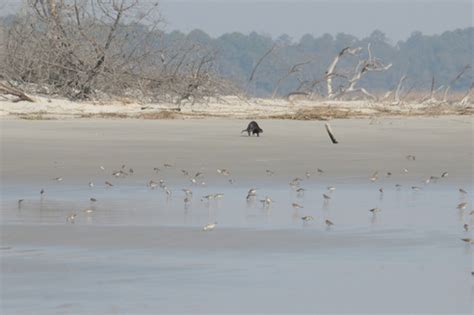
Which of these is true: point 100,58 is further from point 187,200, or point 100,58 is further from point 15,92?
point 187,200

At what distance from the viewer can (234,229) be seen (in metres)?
7.18

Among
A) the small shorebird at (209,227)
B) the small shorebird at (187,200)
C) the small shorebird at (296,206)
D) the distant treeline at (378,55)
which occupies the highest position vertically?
the small shorebird at (209,227)

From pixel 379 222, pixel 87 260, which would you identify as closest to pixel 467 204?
pixel 379 222

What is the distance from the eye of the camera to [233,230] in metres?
7.14

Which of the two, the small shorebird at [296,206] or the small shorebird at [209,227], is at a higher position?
the small shorebird at [209,227]

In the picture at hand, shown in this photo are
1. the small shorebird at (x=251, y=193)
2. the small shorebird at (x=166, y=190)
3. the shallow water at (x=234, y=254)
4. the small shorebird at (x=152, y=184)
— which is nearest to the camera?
the shallow water at (x=234, y=254)

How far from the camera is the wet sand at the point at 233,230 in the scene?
5051 millimetres

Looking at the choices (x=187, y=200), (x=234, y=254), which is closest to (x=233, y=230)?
(x=234, y=254)

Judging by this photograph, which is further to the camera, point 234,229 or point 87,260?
point 234,229

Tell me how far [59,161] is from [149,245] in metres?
4.98

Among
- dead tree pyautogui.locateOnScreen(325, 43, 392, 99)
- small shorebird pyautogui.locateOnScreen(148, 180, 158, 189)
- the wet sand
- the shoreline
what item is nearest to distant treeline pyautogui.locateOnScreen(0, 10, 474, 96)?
dead tree pyautogui.locateOnScreen(325, 43, 392, 99)

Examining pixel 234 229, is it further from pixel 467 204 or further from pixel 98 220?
pixel 467 204

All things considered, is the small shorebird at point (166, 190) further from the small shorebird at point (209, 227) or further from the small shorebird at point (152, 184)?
the small shorebird at point (209, 227)

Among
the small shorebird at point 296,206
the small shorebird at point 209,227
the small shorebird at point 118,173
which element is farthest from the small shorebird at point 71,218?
the small shorebird at point 118,173
